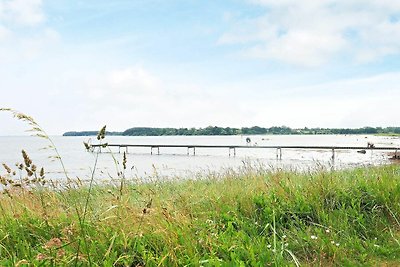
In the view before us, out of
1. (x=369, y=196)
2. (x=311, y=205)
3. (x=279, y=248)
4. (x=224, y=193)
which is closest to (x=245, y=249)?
(x=279, y=248)

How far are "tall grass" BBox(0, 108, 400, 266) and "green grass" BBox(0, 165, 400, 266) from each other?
1 centimetres

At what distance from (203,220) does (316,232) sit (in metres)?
1.40

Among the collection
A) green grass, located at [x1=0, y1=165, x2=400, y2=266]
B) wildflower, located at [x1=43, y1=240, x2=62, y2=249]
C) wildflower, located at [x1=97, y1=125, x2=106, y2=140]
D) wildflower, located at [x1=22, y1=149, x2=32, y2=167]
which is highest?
wildflower, located at [x1=97, y1=125, x2=106, y2=140]

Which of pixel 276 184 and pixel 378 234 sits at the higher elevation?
pixel 276 184

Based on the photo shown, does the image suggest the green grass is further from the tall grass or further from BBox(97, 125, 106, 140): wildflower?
BBox(97, 125, 106, 140): wildflower

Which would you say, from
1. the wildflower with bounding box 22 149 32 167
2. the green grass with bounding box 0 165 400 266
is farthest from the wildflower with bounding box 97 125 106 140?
the green grass with bounding box 0 165 400 266

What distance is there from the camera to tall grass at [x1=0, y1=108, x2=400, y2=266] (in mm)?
3188

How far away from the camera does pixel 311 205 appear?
495 cm

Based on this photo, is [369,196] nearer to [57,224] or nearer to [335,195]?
[335,195]

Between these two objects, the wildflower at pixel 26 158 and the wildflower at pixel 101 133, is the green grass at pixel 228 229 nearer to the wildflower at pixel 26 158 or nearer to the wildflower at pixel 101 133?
the wildflower at pixel 26 158

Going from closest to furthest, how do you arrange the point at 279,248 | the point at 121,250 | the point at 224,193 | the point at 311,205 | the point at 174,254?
the point at 174,254, the point at 121,250, the point at 279,248, the point at 311,205, the point at 224,193

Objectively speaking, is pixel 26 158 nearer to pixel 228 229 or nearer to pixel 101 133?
pixel 101 133

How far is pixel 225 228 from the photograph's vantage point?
431 centimetres

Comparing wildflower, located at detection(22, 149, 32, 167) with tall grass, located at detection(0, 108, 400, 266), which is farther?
tall grass, located at detection(0, 108, 400, 266)
